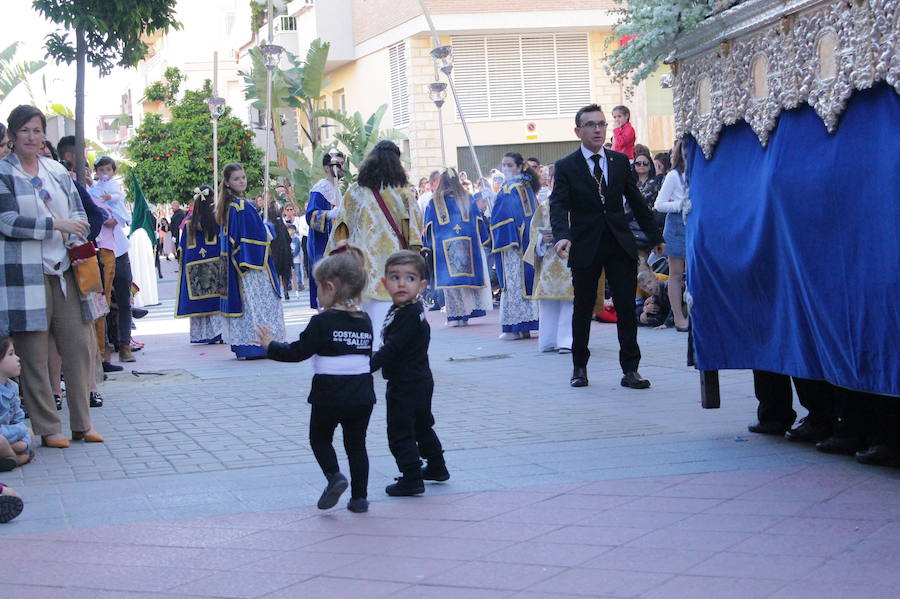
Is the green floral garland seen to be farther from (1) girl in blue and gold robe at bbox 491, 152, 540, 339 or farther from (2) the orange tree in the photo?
(2) the orange tree

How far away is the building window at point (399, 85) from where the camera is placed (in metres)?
38.6

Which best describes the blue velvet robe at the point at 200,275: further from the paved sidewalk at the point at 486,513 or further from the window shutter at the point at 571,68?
the window shutter at the point at 571,68

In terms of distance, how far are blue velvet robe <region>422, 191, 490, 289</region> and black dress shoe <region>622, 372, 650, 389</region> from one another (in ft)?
21.0

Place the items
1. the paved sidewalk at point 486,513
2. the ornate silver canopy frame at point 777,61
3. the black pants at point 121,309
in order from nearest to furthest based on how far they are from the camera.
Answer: the paved sidewalk at point 486,513 → the ornate silver canopy frame at point 777,61 → the black pants at point 121,309

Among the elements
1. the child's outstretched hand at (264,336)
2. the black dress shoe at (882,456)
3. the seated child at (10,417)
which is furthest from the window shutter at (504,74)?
the child's outstretched hand at (264,336)

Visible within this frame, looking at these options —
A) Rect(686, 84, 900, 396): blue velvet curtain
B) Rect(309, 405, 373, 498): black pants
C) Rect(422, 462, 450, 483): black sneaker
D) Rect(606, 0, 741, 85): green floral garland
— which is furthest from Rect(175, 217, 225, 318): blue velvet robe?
Rect(309, 405, 373, 498): black pants

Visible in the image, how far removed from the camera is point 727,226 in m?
7.02

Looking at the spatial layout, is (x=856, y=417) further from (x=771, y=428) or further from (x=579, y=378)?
(x=579, y=378)

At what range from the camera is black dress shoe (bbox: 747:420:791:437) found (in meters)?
7.21

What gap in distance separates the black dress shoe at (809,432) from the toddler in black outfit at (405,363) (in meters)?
2.11

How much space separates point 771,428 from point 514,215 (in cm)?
751

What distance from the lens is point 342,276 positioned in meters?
5.64

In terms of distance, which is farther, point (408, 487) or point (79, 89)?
point (79, 89)

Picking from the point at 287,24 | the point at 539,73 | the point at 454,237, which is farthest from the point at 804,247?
the point at 287,24
